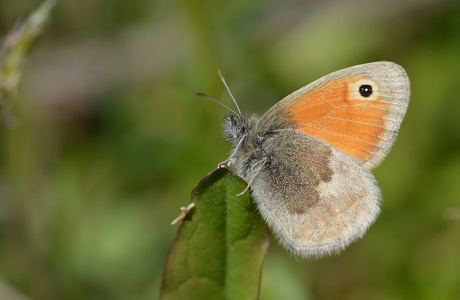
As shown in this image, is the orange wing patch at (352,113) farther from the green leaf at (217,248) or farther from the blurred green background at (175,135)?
the blurred green background at (175,135)

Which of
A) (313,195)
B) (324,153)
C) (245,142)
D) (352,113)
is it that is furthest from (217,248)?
(352,113)

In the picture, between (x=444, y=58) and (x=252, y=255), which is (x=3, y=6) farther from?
(x=444, y=58)

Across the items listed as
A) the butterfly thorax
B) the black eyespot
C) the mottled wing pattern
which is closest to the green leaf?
the mottled wing pattern

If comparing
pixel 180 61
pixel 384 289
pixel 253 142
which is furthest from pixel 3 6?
pixel 384 289

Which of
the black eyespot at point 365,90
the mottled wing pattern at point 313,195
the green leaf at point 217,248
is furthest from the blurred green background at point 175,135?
the green leaf at point 217,248

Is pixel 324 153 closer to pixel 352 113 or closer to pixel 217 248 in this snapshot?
pixel 352 113
